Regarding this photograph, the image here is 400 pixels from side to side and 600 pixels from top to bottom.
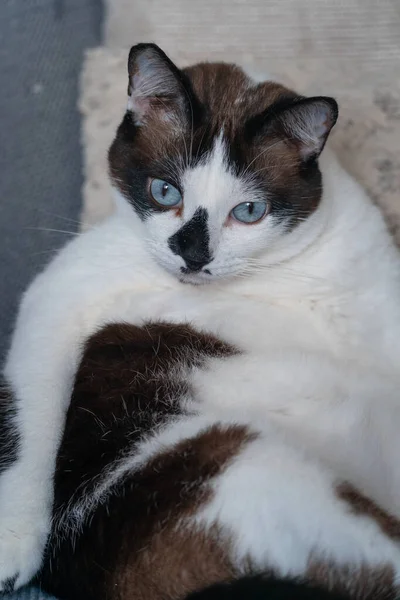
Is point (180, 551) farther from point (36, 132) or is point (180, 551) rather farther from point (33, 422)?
point (36, 132)

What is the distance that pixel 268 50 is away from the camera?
2264 mm

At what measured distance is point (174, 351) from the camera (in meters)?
1.49

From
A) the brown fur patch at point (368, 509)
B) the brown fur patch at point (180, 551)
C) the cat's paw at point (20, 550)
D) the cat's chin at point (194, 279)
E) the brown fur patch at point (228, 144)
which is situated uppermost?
the brown fur patch at point (228, 144)

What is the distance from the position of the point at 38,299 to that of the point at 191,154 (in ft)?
1.72

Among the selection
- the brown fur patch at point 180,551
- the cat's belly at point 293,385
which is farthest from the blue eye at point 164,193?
the brown fur patch at point 180,551

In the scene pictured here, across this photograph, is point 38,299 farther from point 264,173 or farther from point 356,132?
point 356,132

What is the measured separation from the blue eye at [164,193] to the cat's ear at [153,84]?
174 millimetres

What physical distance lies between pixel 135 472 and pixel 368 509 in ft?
1.45

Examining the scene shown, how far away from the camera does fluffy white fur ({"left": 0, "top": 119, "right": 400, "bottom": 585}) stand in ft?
3.81

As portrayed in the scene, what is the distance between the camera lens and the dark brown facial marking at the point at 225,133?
1.43 meters

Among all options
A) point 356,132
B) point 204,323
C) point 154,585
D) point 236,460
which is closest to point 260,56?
point 356,132

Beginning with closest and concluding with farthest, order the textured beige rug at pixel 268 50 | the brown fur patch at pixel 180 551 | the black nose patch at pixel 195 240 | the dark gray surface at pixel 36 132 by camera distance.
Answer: the brown fur patch at pixel 180 551 < the black nose patch at pixel 195 240 < the textured beige rug at pixel 268 50 < the dark gray surface at pixel 36 132

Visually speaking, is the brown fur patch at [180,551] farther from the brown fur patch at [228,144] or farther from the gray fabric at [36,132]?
the gray fabric at [36,132]

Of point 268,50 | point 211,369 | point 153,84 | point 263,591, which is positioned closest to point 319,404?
point 211,369
